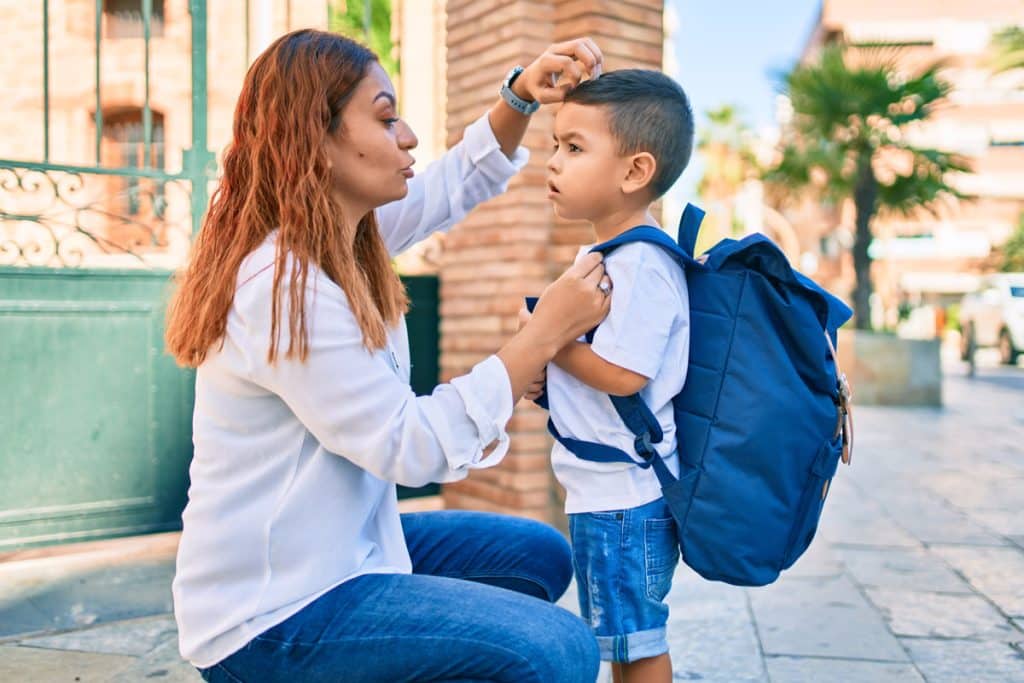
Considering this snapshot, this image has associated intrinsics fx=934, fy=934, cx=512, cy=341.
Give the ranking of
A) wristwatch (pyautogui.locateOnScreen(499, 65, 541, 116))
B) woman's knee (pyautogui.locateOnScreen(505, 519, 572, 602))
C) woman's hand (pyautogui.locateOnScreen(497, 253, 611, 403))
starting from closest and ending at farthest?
woman's hand (pyautogui.locateOnScreen(497, 253, 611, 403)) < woman's knee (pyautogui.locateOnScreen(505, 519, 572, 602)) < wristwatch (pyautogui.locateOnScreen(499, 65, 541, 116))

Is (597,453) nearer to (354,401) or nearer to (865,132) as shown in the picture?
(354,401)

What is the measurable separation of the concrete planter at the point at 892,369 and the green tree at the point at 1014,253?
25.0m

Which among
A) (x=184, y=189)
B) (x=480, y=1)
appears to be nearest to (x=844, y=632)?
(x=480, y=1)

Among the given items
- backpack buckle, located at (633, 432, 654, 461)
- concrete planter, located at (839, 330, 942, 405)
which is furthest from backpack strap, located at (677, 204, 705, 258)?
concrete planter, located at (839, 330, 942, 405)

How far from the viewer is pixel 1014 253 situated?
33531mm

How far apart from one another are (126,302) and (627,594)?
10.3 feet

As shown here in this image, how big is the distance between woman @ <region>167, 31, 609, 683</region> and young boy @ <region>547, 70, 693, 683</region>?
0.46ft

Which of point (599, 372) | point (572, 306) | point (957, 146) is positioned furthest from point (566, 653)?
point (957, 146)

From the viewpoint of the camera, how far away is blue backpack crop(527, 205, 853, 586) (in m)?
1.83

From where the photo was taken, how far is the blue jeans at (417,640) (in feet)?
5.22

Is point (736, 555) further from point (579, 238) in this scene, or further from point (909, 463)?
point (909, 463)

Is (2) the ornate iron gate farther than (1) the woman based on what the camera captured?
Yes

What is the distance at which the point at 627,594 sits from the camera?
1.90 m

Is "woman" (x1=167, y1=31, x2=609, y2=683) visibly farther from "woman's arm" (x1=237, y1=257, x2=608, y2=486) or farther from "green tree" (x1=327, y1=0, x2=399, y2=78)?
"green tree" (x1=327, y1=0, x2=399, y2=78)
